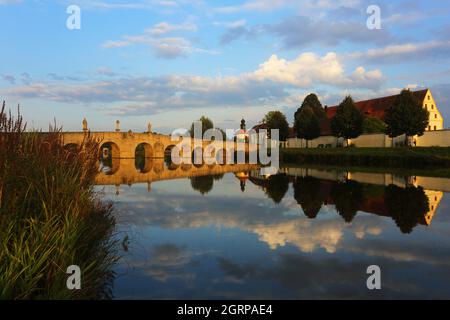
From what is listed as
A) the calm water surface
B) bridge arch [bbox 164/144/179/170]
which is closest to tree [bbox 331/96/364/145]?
bridge arch [bbox 164/144/179/170]

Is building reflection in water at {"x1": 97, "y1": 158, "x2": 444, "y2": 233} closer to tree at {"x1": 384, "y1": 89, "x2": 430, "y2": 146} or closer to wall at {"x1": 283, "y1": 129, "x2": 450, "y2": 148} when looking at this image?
tree at {"x1": 384, "y1": 89, "x2": 430, "y2": 146}

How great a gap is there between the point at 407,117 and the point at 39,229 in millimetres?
48468

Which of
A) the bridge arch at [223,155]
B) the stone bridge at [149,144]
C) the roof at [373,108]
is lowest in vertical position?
the bridge arch at [223,155]

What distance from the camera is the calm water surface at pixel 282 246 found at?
7.30 m

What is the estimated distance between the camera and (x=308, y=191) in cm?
2233

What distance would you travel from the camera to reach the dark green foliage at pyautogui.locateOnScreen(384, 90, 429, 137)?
4719 centimetres

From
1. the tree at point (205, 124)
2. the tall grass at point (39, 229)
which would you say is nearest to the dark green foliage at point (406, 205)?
the tall grass at point (39, 229)

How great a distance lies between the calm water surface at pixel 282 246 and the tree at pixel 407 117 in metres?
29.8

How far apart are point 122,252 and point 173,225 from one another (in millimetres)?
3765

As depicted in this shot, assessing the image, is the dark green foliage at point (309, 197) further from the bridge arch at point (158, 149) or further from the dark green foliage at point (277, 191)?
the bridge arch at point (158, 149)

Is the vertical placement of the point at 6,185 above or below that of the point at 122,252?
above

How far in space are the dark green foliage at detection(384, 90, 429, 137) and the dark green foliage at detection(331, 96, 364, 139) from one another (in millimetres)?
5998
